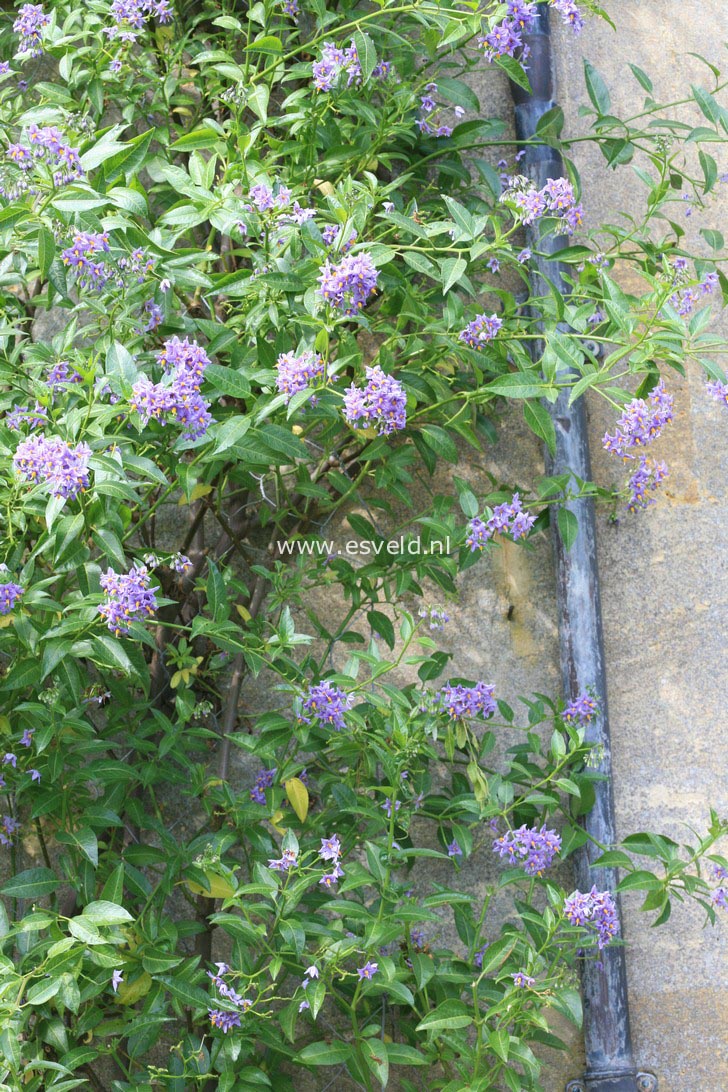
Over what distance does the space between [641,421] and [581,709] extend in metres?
0.70

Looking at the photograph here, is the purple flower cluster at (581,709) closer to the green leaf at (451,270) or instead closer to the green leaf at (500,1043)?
the green leaf at (500,1043)

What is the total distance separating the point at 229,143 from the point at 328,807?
1.34 m

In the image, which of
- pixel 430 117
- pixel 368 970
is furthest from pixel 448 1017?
pixel 430 117

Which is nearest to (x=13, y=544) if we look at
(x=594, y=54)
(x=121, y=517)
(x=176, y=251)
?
(x=121, y=517)

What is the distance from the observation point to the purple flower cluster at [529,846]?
2283 millimetres

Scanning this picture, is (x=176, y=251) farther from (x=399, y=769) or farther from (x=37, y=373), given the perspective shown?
(x=399, y=769)

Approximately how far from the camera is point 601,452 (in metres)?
2.83

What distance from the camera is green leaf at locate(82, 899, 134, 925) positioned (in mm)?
1770

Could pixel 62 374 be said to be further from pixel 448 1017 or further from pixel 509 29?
pixel 448 1017

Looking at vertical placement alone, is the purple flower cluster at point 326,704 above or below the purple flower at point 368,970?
above

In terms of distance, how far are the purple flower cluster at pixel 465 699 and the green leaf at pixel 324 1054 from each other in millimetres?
646

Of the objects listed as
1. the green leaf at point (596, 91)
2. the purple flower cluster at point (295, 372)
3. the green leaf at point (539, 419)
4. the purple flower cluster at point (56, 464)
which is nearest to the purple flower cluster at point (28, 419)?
the purple flower cluster at point (56, 464)

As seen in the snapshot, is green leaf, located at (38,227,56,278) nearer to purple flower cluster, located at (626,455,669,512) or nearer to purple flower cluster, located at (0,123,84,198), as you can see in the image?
purple flower cluster, located at (0,123,84,198)

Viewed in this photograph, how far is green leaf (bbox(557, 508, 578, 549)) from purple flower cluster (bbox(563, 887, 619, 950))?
0.75 meters
